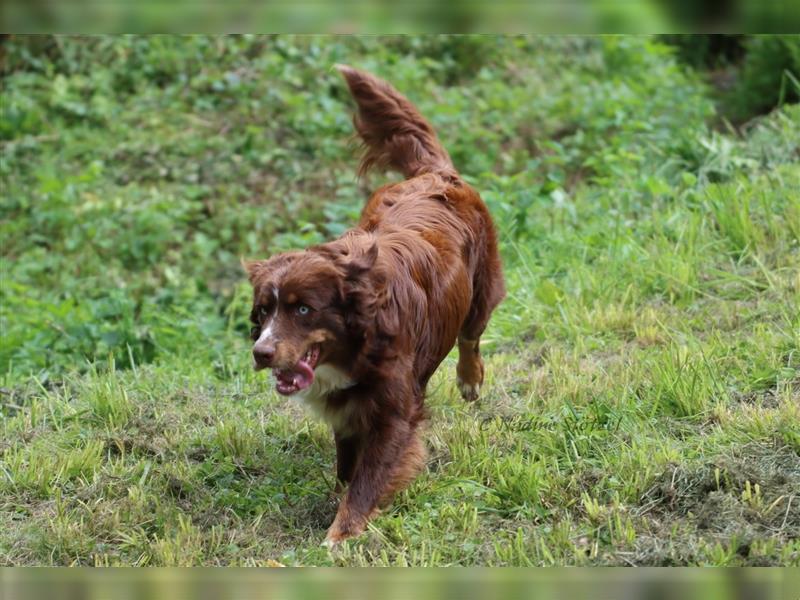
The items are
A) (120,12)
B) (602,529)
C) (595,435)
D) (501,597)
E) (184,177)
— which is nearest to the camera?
(120,12)

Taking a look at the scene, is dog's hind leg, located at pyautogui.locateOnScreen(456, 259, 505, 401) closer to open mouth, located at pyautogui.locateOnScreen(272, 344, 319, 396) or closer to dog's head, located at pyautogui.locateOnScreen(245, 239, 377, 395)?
dog's head, located at pyautogui.locateOnScreen(245, 239, 377, 395)

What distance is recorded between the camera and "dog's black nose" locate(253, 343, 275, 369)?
435 cm

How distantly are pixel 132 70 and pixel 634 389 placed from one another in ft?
29.9

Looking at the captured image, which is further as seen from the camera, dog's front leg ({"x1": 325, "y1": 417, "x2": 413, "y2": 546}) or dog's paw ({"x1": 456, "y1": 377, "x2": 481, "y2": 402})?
dog's paw ({"x1": 456, "y1": 377, "x2": 481, "y2": 402})

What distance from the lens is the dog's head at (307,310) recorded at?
4.48m

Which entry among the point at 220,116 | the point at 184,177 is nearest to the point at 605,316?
the point at 184,177

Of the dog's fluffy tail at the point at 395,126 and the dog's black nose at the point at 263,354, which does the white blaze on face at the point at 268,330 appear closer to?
the dog's black nose at the point at 263,354

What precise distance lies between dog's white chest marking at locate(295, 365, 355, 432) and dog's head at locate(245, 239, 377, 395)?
0.07 m

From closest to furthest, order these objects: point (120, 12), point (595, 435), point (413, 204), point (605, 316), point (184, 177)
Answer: point (120, 12) < point (595, 435) < point (413, 204) < point (605, 316) < point (184, 177)

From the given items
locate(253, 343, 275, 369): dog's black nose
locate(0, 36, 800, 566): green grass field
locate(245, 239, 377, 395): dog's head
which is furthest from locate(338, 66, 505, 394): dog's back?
locate(253, 343, 275, 369): dog's black nose

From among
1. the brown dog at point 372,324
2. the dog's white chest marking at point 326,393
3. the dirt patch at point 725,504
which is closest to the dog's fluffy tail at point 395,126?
the brown dog at point 372,324

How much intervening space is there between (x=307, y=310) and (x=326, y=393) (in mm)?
480

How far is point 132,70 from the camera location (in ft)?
42.3

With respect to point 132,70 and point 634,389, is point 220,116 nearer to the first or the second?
point 132,70
